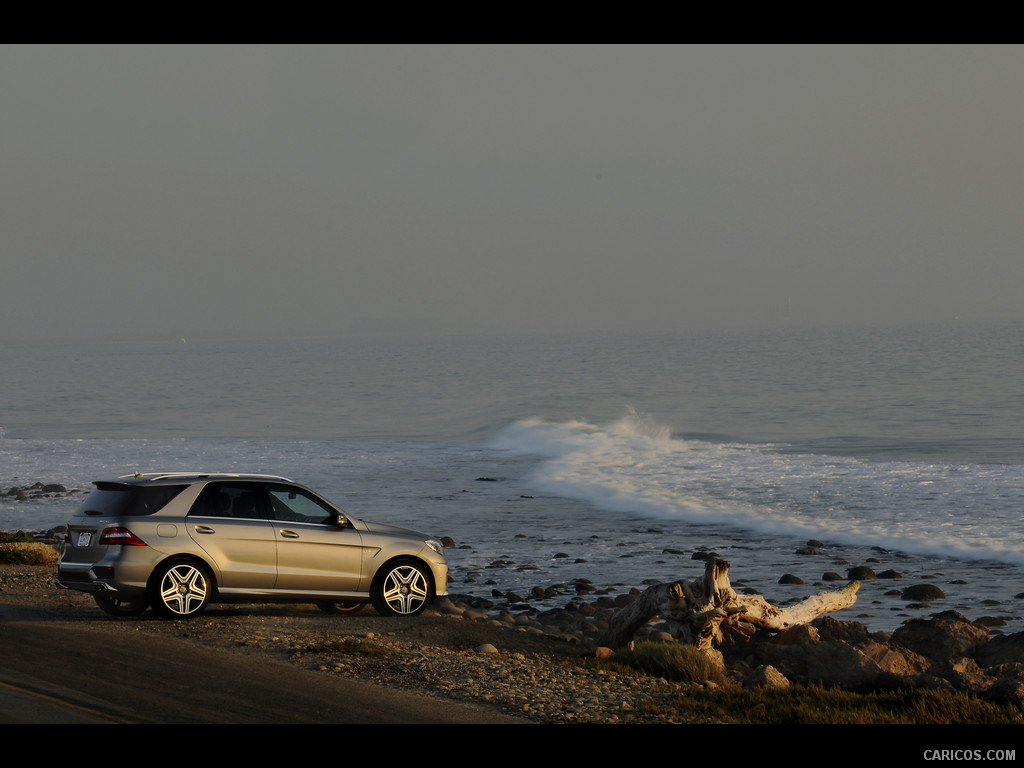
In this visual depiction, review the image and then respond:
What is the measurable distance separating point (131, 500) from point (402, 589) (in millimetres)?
3530

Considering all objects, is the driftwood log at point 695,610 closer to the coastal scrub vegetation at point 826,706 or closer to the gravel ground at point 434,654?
the gravel ground at point 434,654

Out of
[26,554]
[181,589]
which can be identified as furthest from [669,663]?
[26,554]

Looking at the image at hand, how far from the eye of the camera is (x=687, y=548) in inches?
953

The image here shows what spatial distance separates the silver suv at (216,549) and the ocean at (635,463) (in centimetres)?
624

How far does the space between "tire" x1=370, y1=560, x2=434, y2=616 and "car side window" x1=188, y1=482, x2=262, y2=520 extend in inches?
70.4

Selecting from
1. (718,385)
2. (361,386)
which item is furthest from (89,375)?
(718,385)

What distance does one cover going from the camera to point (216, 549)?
1264cm

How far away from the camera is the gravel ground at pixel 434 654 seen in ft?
32.3

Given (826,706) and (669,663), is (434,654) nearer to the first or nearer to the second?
(669,663)

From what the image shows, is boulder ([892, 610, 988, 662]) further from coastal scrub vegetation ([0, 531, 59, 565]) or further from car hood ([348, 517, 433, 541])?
coastal scrub vegetation ([0, 531, 59, 565])

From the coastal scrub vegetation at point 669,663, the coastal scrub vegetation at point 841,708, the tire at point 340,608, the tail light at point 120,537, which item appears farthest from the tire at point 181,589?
the coastal scrub vegetation at point 841,708

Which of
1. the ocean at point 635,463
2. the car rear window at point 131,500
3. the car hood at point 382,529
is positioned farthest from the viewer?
the ocean at point 635,463

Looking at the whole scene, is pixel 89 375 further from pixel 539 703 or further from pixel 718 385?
pixel 539 703

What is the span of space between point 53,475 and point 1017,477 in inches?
1296
